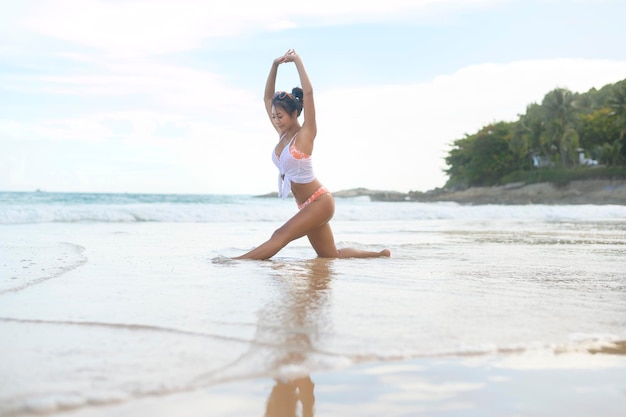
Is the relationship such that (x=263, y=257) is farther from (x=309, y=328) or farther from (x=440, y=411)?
(x=440, y=411)

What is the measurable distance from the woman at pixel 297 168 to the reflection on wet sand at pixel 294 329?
1051mm

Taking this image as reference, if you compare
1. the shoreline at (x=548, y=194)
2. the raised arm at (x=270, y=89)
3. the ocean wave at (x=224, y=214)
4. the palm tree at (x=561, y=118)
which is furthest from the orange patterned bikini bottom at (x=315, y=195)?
the palm tree at (x=561, y=118)

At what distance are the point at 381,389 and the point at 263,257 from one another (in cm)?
411

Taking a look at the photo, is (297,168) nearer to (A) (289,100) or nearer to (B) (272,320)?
(A) (289,100)

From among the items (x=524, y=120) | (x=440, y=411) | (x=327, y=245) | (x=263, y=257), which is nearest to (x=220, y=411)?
(x=440, y=411)

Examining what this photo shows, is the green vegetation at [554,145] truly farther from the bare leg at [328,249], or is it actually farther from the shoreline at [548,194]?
the bare leg at [328,249]

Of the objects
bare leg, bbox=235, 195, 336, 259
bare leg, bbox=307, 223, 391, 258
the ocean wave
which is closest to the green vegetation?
the ocean wave

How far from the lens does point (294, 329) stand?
2.92 meters

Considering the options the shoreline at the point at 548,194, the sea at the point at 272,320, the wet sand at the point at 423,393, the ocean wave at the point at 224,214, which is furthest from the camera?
the shoreline at the point at 548,194

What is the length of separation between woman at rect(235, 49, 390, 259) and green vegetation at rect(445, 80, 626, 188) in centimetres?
5173

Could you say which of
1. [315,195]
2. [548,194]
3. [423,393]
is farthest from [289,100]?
[548,194]

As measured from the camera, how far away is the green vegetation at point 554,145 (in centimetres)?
5653

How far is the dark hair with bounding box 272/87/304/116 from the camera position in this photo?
20.3ft

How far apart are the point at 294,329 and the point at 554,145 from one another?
215ft
